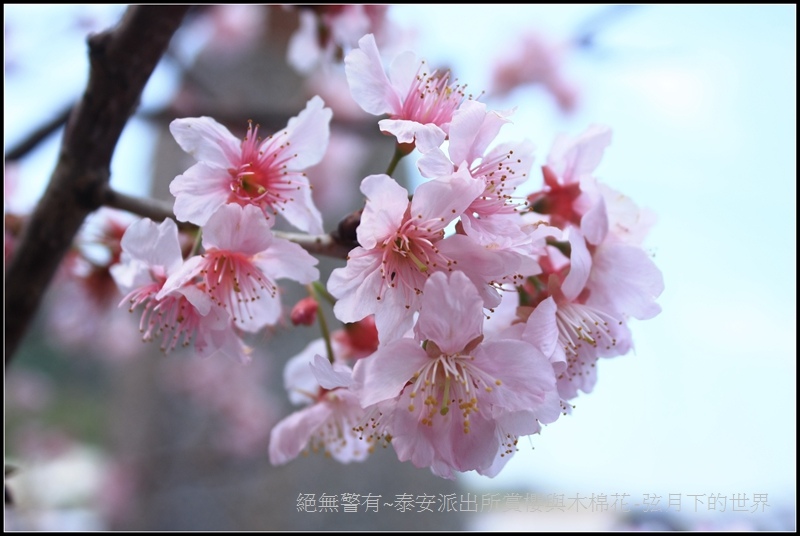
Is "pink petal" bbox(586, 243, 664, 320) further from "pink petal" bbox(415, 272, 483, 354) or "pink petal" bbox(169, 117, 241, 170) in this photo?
"pink petal" bbox(169, 117, 241, 170)

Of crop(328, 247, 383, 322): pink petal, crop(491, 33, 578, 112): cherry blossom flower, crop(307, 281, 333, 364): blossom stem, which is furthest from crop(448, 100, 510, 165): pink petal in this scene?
crop(491, 33, 578, 112): cherry blossom flower

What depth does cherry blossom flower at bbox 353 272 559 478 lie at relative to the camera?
18.2 inches

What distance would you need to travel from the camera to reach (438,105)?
1.74ft

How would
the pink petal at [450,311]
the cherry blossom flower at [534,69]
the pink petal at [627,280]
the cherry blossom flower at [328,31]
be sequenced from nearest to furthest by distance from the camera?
the pink petal at [450,311] → the pink petal at [627,280] → the cherry blossom flower at [328,31] → the cherry blossom flower at [534,69]

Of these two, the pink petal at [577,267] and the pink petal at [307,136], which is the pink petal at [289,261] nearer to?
the pink petal at [307,136]

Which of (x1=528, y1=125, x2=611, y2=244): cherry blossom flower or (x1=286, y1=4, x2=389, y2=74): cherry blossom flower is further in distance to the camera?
(x1=286, y1=4, x2=389, y2=74): cherry blossom flower

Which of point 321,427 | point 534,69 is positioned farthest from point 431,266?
point 534,69

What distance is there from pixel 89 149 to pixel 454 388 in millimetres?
425

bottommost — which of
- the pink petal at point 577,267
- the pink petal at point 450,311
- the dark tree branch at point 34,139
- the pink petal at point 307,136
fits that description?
the pink petal at point 450,311

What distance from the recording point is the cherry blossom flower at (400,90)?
52cm

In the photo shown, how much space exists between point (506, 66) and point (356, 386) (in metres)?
3.05

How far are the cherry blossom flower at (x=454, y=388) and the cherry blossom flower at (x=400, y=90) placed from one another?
0.52 ft

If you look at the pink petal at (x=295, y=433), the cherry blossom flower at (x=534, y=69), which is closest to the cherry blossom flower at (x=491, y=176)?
the pink petal at (x=295, y=433)

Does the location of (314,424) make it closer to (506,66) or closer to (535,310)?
(535,310)
